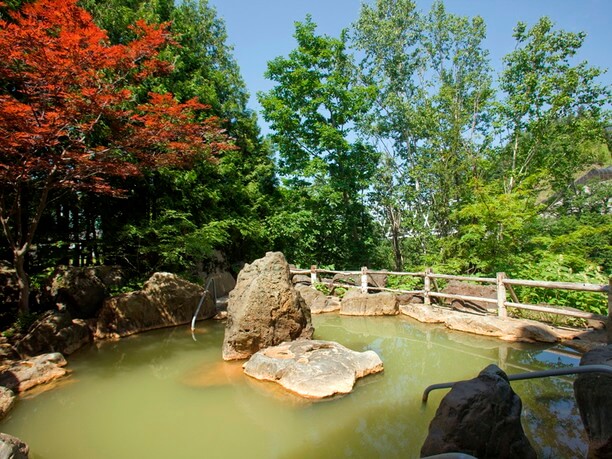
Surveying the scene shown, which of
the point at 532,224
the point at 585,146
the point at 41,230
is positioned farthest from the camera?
the point at 585,146

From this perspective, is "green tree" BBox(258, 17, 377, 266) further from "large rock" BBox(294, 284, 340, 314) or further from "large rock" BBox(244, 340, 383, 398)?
"large rock" BBox(244, 340, 383, 398)

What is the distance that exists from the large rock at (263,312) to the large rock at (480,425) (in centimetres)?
324

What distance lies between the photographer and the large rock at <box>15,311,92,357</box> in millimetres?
5064

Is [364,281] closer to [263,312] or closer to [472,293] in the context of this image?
[472,293]

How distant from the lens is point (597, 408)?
207cm

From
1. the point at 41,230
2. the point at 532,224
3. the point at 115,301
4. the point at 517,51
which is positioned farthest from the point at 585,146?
the point at 41,230

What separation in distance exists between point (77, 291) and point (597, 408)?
311 inches

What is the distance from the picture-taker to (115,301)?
657 cm

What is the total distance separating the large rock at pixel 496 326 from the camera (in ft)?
17.5

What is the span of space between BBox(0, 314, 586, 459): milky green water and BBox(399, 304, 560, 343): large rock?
33 centimetres

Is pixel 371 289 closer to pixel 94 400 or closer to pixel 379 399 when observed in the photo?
pixel 379 399

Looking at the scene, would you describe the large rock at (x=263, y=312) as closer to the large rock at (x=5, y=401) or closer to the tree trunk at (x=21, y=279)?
the large rock at (x=5, y=401)

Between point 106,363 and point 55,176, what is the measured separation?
343 cm

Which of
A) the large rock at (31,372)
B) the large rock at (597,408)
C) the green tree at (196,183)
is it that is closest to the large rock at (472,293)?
the large rock at (597,408)
